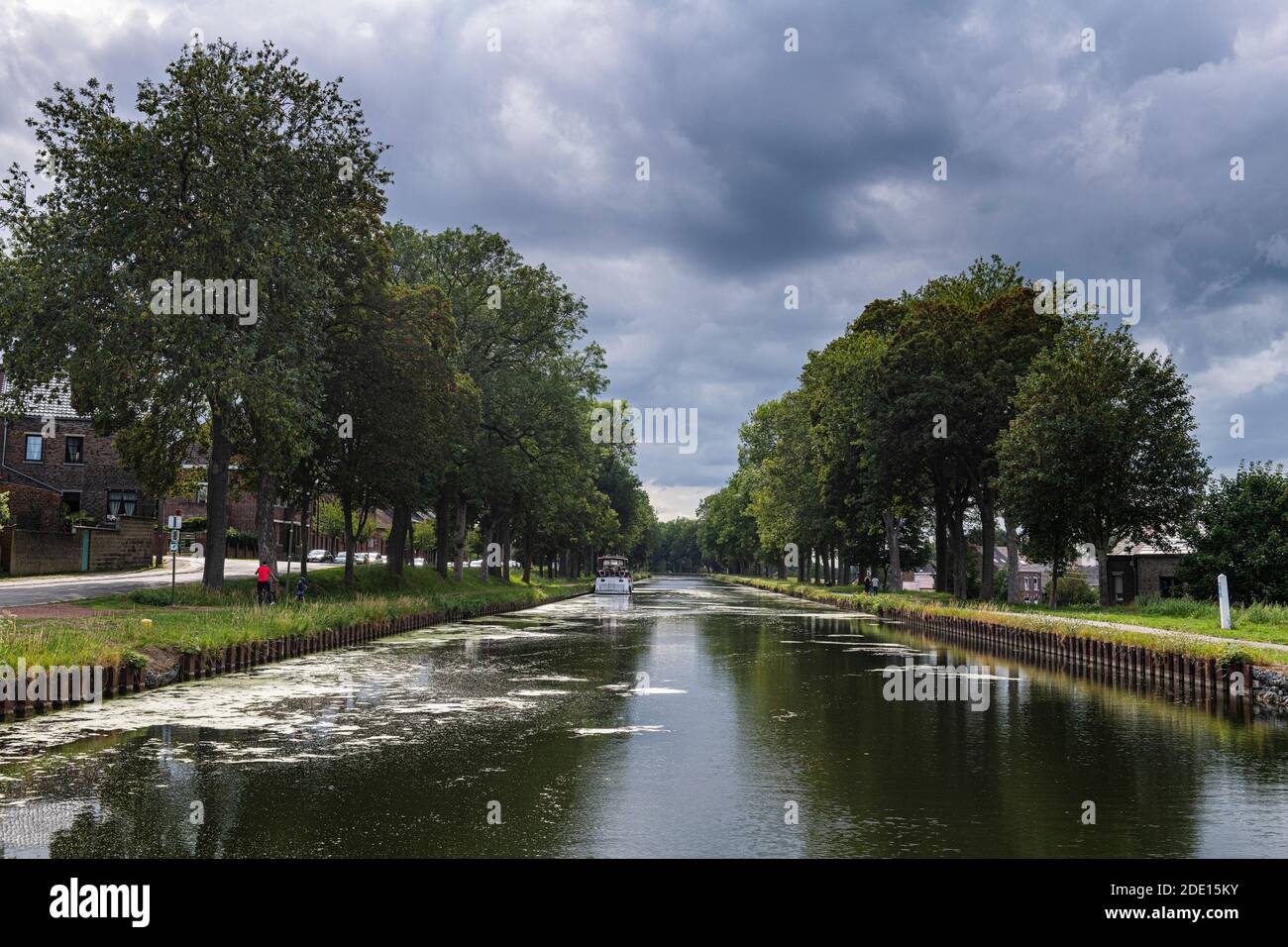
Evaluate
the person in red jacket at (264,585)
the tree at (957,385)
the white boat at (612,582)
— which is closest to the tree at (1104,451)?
the tree at (957,385)

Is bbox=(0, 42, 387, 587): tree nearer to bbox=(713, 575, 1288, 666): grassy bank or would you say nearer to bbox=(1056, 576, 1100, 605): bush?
bbox=(713, 575, 1288, 666): grassy bank

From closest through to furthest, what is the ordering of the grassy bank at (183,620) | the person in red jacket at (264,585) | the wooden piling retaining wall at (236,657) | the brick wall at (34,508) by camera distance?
the wooden piling retaining wall at (236,657) < the grassy bank at (183,620) < the person in red jacket at (264,585) < the brick wall at (34,508)

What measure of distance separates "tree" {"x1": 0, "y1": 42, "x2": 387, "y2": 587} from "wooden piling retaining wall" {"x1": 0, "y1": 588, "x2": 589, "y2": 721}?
6.27 meters

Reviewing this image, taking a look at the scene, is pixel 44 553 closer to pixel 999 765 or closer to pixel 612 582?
pixel 612 582

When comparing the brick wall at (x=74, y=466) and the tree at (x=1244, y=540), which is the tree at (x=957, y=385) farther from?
the brick wall at (x=74, y=466)

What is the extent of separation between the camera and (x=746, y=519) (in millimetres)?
123625

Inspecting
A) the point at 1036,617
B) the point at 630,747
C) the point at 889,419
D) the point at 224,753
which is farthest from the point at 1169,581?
the point at 224,753

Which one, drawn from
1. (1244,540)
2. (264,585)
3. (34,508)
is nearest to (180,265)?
(264,585)

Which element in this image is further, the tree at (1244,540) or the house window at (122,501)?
the house window at (122,501)

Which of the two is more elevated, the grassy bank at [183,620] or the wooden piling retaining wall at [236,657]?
the grassy bank at [183,620]

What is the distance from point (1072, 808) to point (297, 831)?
750 cm

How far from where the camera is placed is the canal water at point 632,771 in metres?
8.91

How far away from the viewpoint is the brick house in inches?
2571

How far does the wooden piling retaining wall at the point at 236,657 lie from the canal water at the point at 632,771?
543 mm
